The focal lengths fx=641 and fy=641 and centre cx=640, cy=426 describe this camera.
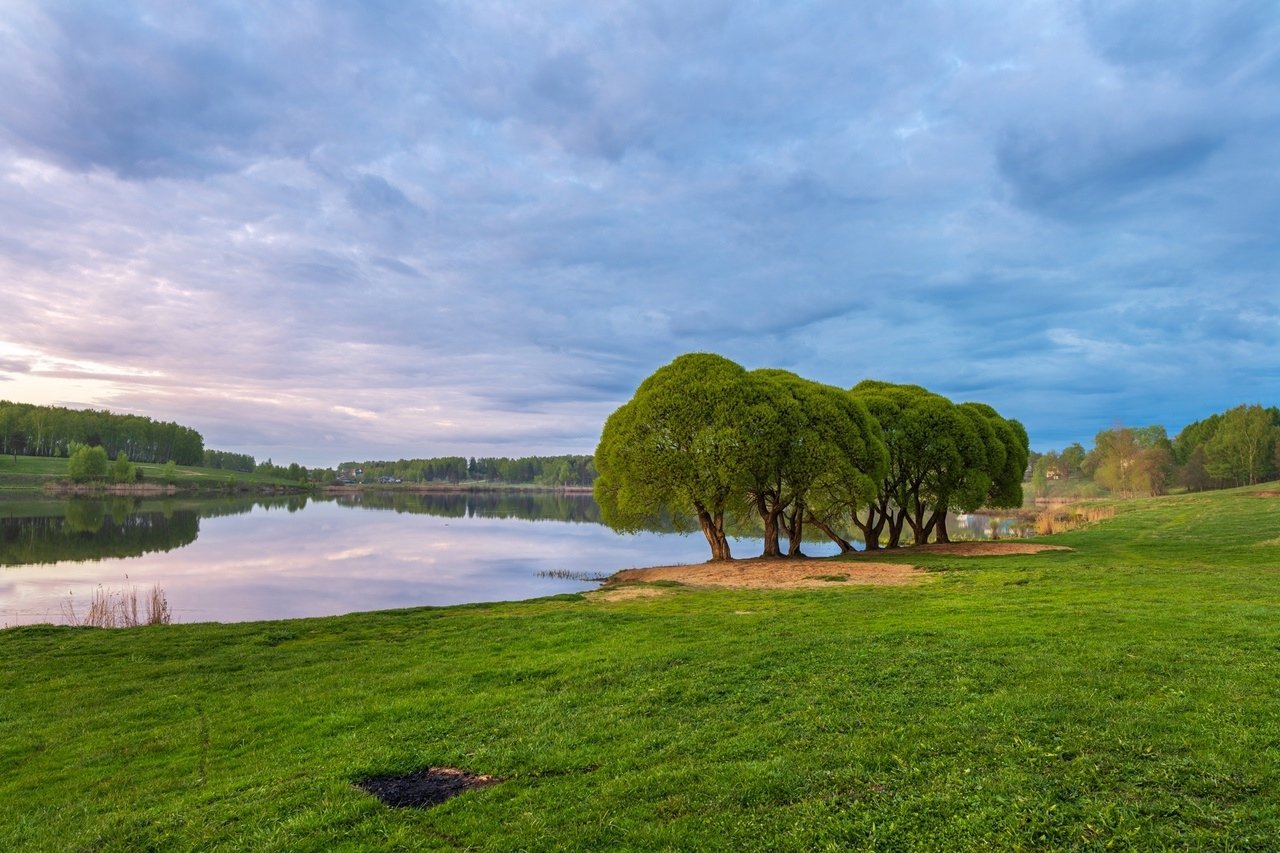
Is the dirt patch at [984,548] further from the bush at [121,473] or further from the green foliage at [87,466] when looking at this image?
the bush at [121,473]

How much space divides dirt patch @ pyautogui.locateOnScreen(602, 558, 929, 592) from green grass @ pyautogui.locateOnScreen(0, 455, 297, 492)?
469 ft

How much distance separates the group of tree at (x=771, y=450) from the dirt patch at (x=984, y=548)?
262 centimetres

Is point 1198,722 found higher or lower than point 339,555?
higher

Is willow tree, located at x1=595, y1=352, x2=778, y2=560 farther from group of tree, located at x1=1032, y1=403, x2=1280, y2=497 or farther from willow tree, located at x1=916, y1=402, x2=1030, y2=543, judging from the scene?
group of tree, located at x1=1032, y1=403, x2=1280, y2=497

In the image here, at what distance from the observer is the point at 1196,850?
491 centimetres

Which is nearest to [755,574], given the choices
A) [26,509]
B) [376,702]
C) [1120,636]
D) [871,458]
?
[871,458]

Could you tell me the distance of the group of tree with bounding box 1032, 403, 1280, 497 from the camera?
9231 centimetres

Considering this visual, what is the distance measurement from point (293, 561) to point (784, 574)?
104 ft

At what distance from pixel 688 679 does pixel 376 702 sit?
5.17 metres

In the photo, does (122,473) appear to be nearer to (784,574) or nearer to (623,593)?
(623,593)

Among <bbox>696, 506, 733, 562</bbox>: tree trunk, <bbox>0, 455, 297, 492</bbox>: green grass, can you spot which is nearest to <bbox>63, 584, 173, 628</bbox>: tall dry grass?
<bbox>696, 506, 733, 562</bbox>: tree trunk

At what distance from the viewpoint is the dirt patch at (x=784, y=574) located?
22938 millimetres

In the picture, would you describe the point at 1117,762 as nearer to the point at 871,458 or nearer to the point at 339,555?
the point at 871,458

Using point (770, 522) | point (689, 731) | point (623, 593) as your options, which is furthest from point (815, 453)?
point (689, 731)
